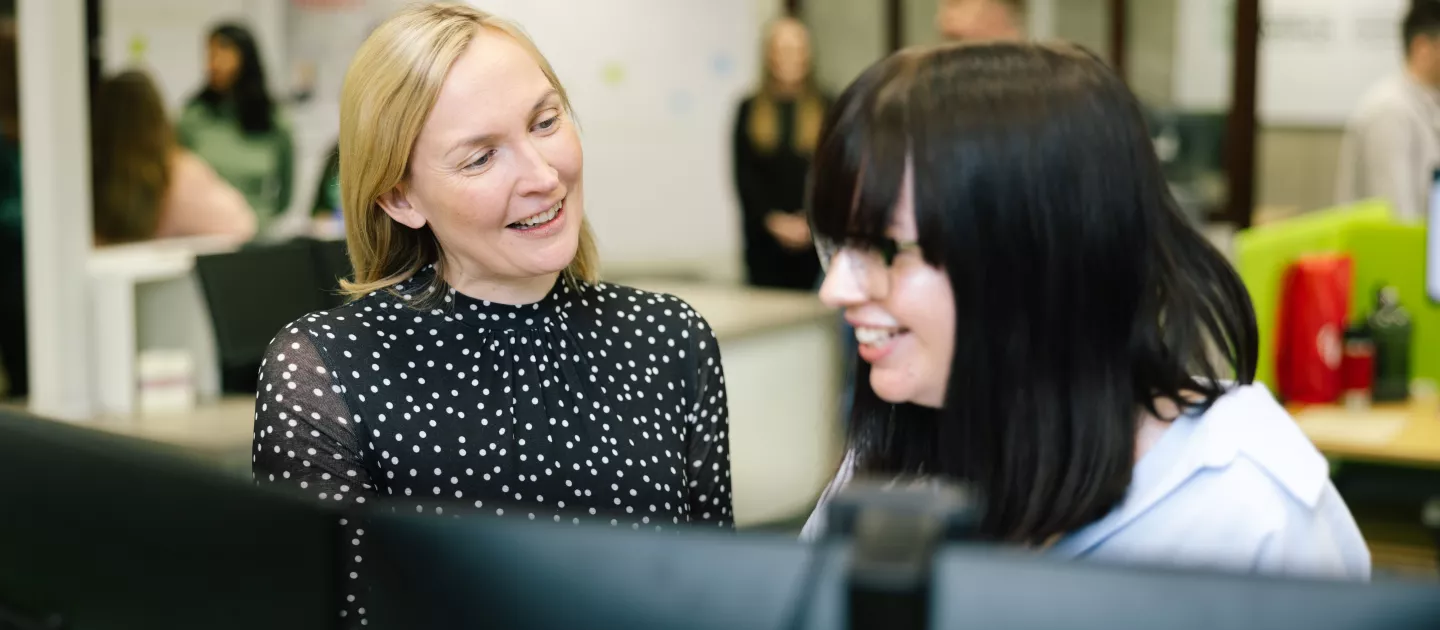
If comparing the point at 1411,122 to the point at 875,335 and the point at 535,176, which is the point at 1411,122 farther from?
the point at 875,335

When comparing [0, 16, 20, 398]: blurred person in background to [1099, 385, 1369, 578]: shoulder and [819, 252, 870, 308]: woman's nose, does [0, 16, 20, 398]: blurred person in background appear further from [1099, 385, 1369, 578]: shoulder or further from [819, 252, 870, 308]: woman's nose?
[1099, 385, 1369, 578]: shoulder

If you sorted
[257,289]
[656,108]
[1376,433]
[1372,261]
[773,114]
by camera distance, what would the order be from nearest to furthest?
[1376,433], [257,289], [1372,261], [773,114], [656,108]

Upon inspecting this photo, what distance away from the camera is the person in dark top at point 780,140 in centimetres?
498

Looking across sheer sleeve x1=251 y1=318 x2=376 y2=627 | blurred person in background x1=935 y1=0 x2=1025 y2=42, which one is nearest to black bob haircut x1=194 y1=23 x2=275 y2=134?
blurred person in background x1=935 y1=0 x2=1025 y2=42

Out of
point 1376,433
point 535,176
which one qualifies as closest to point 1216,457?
point 535,176

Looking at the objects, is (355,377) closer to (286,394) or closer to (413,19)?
(286,394)

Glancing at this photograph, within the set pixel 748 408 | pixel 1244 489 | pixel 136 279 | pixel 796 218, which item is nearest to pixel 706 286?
pixel 796 218

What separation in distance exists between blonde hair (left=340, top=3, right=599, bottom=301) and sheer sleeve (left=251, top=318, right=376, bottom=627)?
0.12 m

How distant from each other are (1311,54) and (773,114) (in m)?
1.98

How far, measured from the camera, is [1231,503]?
984mm

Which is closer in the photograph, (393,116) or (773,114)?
(393,116)

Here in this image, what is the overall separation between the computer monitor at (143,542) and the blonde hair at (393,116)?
0.54m

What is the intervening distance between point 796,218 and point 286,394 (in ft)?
12.5

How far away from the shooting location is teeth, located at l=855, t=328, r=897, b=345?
1.00 meters
